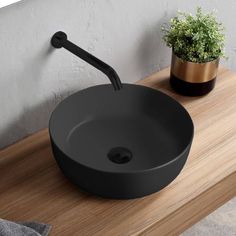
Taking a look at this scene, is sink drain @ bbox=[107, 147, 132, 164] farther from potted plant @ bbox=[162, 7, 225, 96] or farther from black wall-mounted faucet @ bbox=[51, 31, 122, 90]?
potted plant @ bbox=[162, 7, 225, 96]

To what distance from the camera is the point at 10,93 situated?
5.02 feet

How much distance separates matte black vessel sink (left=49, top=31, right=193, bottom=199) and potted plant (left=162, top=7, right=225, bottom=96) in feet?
0.52

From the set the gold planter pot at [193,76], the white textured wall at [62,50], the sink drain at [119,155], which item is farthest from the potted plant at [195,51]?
the sink drain at [119,155]

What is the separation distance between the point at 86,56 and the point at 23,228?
47cm

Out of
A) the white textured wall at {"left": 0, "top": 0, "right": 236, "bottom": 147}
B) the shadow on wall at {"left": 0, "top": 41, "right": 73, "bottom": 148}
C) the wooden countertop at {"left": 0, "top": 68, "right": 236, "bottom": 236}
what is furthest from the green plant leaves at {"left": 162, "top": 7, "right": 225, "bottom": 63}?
the shadow on wall at {"left": 0, "top": 41, "right": 73, "bottom": 148}

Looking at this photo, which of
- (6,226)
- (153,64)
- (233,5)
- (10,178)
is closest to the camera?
(6,226)

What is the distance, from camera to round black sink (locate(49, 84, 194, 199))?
1351mm

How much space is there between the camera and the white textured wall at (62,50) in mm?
1469

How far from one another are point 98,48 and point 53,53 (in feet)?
0.57

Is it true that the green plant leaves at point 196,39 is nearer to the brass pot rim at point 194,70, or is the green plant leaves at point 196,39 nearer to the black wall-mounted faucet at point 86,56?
the brass pot rim at point 194,70

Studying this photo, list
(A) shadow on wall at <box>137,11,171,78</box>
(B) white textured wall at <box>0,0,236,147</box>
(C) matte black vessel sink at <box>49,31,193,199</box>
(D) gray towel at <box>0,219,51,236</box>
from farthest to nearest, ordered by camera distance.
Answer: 1. (A) shadow on wall at <box>137,11,171,78</box>
2. (B) white textured wall at <box>0,0,236,147</box>
3. (C) matte black vessel sink at <box>49,31,193,199</box>
4. (D) gray towel at <box>0,219,51,236</box>

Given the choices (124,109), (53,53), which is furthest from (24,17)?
(124,109)

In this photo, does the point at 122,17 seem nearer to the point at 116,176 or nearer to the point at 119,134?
the point at 119,134

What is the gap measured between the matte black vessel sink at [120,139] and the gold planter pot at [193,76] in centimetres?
16
